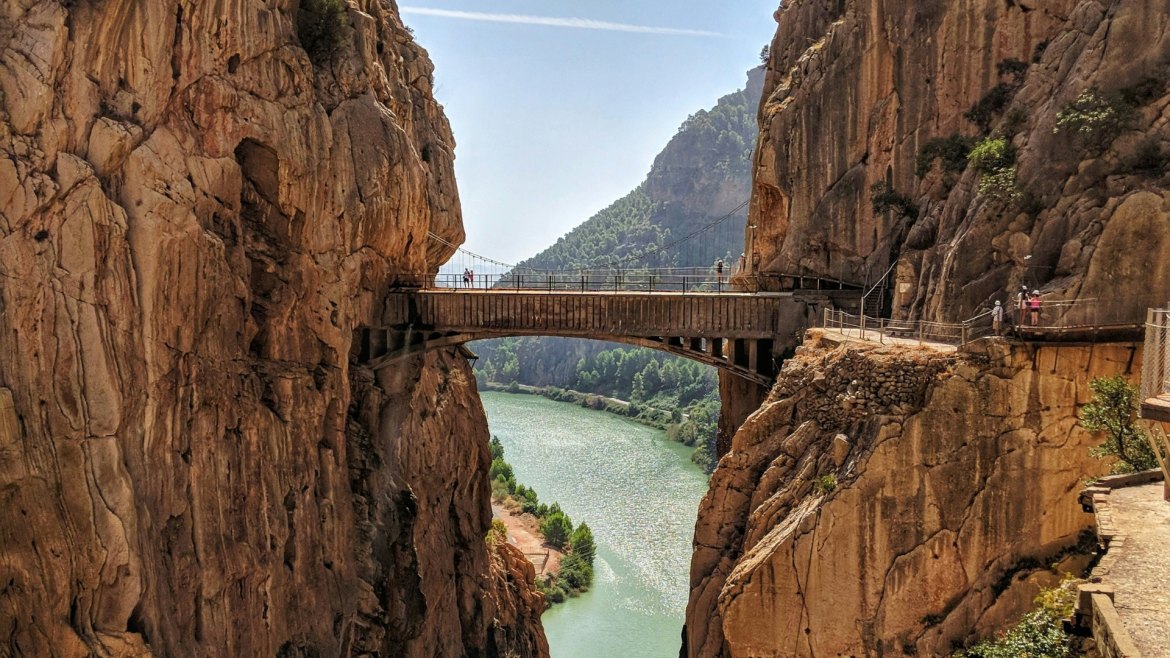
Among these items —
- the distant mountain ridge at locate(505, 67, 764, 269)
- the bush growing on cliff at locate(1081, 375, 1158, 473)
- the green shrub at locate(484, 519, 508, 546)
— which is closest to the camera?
the bush growing on cliff at locate(1081, 375, 1158, 473)

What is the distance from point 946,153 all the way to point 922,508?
820cm

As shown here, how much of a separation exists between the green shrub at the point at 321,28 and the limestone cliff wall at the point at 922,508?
493 inches

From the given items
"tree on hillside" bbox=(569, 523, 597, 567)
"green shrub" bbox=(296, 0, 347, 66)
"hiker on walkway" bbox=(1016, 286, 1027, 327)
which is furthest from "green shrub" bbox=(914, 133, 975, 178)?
"tree on hillside" bbox=(569, 523, 597, 567)

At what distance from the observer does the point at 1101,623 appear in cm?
590

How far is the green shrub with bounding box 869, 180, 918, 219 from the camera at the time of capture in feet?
59.2

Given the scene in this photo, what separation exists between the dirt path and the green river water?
85.2 inches

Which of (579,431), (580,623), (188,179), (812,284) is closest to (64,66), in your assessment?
(188,179)

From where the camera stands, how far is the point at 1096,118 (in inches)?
486

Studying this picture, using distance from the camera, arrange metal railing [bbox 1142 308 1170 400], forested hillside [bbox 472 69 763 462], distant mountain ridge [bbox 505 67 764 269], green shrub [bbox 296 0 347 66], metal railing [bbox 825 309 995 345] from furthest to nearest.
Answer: distant mountain ridge [bbox 505 67 764 269]
forested hillside [bbox 472 69 763 462]
green shrub [bbox 296 0 347 66]
metal railing [bbox 825 309 995 345]
metal railing [bbox 1142 308 1170 400]

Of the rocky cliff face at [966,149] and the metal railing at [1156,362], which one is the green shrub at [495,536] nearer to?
the rocky cliff face at [966,149]

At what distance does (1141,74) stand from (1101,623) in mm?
9875

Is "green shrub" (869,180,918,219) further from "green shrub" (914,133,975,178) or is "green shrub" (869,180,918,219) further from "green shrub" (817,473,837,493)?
"green shrub" (817,473,837,493)

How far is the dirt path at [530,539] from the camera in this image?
3806 centimetres

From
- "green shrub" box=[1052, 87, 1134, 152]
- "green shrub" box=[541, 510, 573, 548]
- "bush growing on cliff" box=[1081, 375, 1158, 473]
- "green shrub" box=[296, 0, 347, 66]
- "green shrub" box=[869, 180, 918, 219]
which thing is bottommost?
"green shrub" box=[541, 510, 573, 548]
